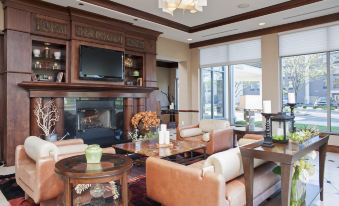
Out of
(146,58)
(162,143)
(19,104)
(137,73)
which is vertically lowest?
(162,143)

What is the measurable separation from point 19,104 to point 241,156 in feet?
14.0

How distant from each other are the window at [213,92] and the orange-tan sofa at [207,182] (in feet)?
18.1

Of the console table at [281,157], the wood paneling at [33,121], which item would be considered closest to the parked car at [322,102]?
the console table at [281,157]

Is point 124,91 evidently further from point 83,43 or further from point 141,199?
point 141,199

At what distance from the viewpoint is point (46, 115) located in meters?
4.73

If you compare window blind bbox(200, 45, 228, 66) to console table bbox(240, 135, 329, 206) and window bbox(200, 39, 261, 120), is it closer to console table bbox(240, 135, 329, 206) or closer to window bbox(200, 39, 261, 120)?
window bbox(200, 39, 261, 120)

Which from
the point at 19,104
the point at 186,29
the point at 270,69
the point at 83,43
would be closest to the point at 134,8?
the point at 83,43

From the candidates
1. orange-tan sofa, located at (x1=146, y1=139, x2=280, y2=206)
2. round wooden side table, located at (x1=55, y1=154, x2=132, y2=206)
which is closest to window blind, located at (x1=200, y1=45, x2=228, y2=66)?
orange-tan sofa, located at (x1=146, y1=139, x2=280, y2=206)

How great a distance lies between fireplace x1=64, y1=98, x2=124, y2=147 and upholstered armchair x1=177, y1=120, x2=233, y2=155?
6.25ft

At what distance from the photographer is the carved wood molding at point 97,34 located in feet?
17.1

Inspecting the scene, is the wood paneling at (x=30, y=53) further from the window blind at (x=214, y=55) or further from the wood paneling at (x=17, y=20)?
the window blind at (x=214, y=55)

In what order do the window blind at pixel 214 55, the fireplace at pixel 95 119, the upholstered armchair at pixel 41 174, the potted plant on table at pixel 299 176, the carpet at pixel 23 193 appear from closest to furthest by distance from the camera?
the potted plant on table at pixel 299 176 < the upholstered armchair at pixel 41 174 < the carpet at pixel 23 193 < the fireplace at pixel 95 119 < the window blind at pixel 214 55

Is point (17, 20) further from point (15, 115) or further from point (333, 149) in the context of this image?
point (333, 149)

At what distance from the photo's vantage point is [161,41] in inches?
290
